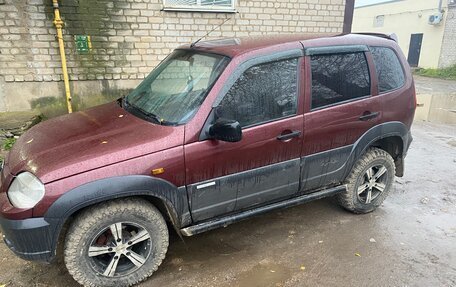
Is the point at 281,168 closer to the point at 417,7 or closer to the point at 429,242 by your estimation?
the point at 429,242

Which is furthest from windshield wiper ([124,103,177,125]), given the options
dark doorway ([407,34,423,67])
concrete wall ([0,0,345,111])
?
dark doorway ([407,34,423,67])

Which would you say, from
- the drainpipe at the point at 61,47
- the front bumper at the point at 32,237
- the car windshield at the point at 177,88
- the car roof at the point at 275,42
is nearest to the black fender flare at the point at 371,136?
the car roof at the point at 275,42

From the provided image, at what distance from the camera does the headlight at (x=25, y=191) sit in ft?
7.87

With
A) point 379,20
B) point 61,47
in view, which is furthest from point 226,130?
point 379,20

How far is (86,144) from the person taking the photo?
8.74ft

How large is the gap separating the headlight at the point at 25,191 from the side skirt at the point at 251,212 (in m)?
1.11

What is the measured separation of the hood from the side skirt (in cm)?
74

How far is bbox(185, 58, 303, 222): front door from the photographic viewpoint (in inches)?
112

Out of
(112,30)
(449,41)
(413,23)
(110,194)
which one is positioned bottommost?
(449,41)

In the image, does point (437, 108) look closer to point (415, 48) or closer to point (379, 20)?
point (415, 48)

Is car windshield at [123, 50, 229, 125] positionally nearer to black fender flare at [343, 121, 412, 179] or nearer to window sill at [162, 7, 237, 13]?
black fender flare at [343, 121, 412, 179]

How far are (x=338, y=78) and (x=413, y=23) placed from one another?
2423cm

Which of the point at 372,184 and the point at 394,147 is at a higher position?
the point at 394,147

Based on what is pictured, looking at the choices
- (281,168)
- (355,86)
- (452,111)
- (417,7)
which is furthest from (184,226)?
(417,7)
